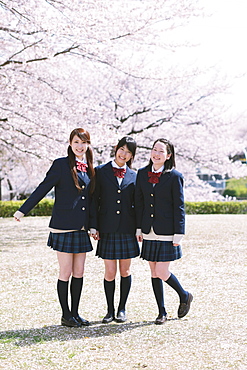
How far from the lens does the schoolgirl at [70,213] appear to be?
11.2 ft

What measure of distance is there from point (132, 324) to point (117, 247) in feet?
1.91

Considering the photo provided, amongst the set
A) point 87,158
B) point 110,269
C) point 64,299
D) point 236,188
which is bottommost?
point 64,299

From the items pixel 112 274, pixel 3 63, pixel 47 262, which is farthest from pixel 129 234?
pixel 3 63

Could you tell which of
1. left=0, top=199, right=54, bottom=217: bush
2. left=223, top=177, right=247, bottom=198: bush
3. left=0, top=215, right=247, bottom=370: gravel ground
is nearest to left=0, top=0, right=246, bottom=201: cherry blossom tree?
left=0, top=199, right=54, bottom=217: bush

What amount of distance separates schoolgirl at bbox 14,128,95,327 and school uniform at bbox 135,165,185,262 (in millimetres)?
428

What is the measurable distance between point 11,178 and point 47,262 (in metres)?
14.1

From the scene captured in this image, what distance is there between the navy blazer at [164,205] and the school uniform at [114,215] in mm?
122

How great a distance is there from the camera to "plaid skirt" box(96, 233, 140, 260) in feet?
11.4

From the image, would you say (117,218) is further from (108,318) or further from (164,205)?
(108,318)

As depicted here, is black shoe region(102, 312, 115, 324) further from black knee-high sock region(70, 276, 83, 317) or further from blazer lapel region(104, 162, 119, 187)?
blazer lapel region(104, 162, 119, 187)

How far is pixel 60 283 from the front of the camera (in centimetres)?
349

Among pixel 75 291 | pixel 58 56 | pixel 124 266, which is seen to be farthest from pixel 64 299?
pixel 58 56

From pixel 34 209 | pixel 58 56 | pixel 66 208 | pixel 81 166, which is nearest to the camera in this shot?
pixel 66 208

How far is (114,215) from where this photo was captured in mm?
3490
